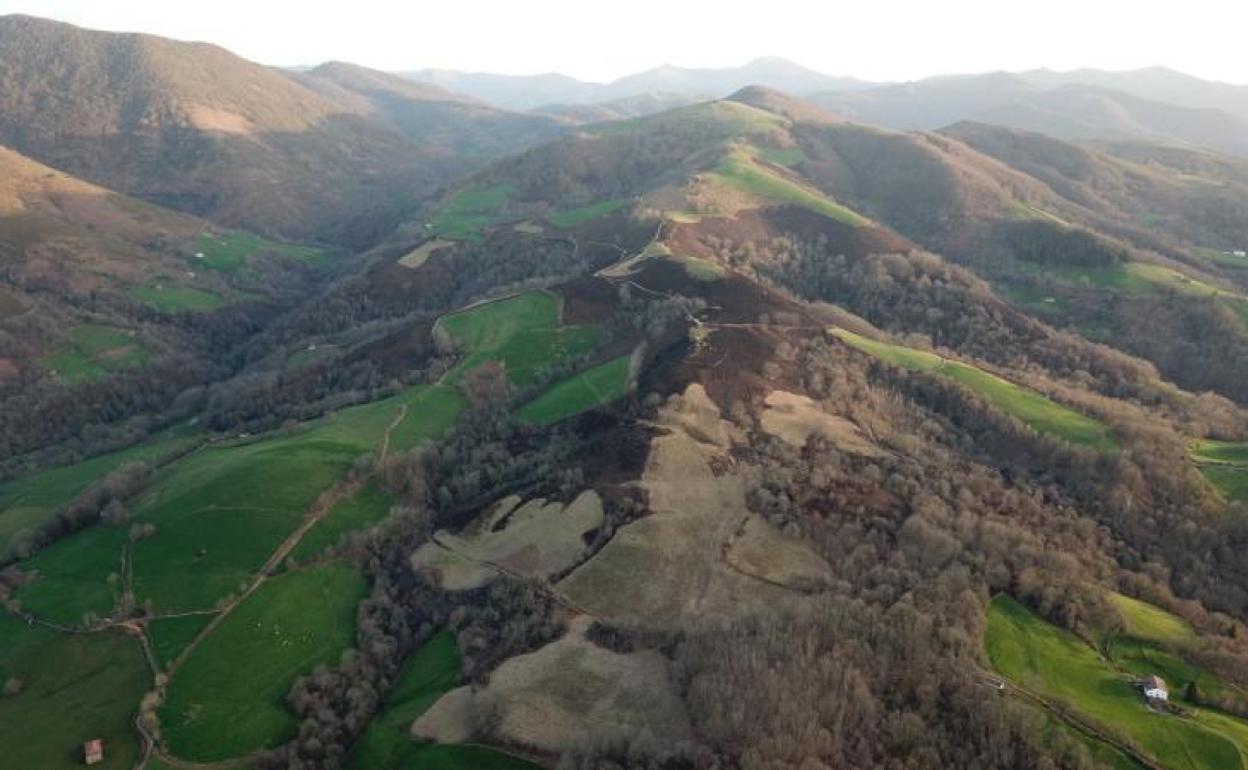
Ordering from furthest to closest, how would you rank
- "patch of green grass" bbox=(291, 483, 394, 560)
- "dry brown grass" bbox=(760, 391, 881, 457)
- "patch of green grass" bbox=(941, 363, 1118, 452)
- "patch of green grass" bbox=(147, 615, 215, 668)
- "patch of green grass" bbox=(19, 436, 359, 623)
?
"patch of green grass" bbox=(941, 363, 1118, 452) < "dry brown grass" bbox=(760, 391, 881, 457) < "patch of green grass" bbox=(291, 483, 394, 560) < "patch of green grass" bbox=(19, 436, 359, 623) < "patch of green grass" bbox=(147, 615, 215, 668)

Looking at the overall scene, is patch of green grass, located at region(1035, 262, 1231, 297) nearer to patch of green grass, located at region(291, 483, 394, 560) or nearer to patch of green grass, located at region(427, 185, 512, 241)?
patch of green grass, located at region(427, 185, 512, 241)

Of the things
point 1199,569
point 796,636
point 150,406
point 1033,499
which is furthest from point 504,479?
point 150,406

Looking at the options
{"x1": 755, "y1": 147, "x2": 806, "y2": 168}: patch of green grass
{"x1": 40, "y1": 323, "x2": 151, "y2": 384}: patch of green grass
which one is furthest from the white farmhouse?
{"x1": 755, "y1": 147, "x2": 806, "y2": 168}: patch of green grass

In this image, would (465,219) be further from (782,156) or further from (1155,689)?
(1155,689)

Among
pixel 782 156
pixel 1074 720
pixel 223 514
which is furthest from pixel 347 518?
pixel 782 156

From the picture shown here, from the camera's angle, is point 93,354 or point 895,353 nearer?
point 895,353

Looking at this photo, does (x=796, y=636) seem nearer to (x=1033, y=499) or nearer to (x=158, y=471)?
(x=1033, y=499)
